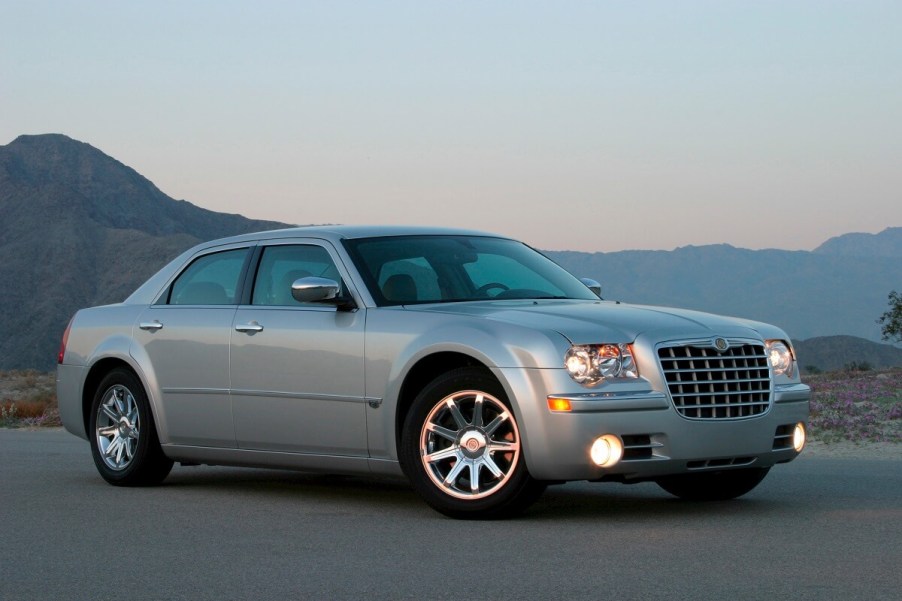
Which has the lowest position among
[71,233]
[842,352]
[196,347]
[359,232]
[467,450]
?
[842,352]

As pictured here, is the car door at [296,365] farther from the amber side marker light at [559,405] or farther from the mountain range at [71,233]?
the mountain range at [71,233]

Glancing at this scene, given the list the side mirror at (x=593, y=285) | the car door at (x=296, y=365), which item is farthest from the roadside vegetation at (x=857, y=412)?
the car door at (x=296, y=365)

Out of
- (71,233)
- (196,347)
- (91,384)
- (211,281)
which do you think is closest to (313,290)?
(196,347)

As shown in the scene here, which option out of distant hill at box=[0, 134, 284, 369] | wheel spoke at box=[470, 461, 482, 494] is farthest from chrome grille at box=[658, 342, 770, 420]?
distant hill at box=[0, 134, 284, 369]

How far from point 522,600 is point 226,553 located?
6.03ft

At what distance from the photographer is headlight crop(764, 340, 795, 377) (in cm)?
804

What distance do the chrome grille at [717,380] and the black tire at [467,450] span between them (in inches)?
34.4

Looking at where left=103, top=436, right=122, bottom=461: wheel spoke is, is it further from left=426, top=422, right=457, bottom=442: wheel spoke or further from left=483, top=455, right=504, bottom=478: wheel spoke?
left=483, top=455, right=504, bottom=478: wheel spoke

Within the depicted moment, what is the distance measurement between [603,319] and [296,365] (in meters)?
1.96

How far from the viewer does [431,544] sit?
6.70 meters

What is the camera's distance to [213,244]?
9797 millimetres

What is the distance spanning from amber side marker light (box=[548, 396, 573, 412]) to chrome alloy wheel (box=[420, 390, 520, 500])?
0.25 meters

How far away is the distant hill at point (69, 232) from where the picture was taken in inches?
3420

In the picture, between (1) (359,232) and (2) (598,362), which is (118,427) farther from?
(2) (598,362)
